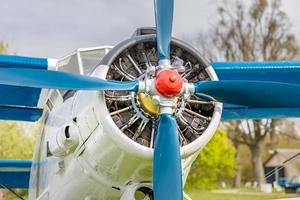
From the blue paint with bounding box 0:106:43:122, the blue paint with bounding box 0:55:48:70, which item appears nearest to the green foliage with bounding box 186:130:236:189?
the blue paint with bounding box 0:106:43:122

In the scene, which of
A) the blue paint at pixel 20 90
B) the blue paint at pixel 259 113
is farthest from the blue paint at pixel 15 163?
the blue paint at pixel 259 113

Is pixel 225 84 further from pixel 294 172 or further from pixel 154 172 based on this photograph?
pixel 294 172

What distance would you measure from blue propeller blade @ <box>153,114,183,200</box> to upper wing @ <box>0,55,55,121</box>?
273 centimetres

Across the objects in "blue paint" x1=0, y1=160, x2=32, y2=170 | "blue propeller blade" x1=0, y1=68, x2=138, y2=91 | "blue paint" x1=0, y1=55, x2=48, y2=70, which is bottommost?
"blue paint" x1=0, y1=160, x2=32, y2=170

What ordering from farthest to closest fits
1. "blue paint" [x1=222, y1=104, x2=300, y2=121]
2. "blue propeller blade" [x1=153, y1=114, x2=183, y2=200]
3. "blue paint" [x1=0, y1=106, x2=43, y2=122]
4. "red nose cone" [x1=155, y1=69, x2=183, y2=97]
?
"blue paint" [x1=222, y1=104, x2=300, y2=121] < "blue paint" [x1=0, y1=106, x2=43, y2=122] < "blue propeller blade" [x1=153, y1=114, x2=183, y2=200] < "red nose cone" [x1=155, y1=69, x2=183, y2=97]

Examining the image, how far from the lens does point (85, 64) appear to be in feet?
21.2

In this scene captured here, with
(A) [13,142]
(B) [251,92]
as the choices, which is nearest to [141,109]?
(B) [251,92]

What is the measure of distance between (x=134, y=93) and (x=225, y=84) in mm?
881

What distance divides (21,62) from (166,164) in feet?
9.77

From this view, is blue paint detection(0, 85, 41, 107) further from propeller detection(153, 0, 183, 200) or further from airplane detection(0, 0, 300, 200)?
propeller detection(153, 0, 183, 200)

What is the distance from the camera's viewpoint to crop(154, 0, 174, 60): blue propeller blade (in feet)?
17.3

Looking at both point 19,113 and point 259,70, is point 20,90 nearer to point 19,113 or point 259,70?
point 19,113

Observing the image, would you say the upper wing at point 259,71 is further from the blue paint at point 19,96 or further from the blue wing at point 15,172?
the blue wing at point 15,172

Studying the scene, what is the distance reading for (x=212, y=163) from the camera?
4384 cm
